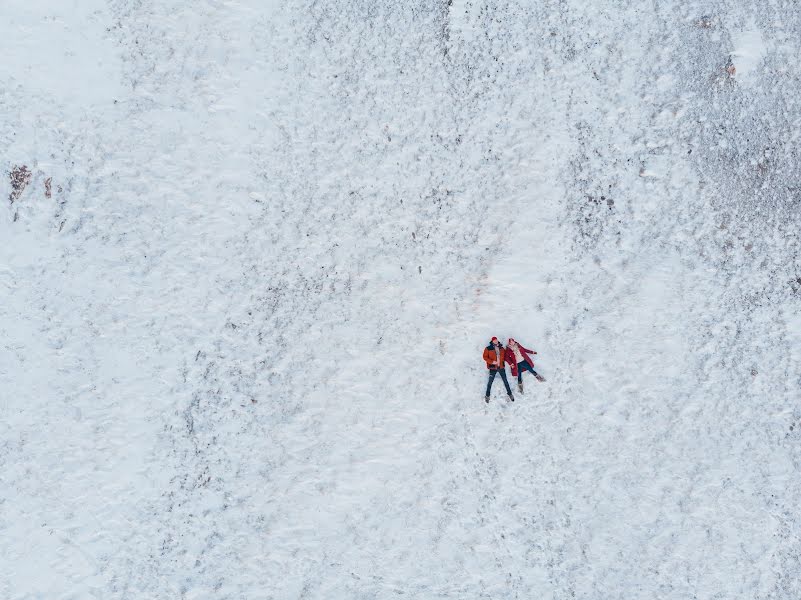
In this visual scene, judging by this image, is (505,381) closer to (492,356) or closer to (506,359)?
(506,359)

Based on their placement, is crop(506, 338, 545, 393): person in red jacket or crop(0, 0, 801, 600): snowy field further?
crop(0, 0, 801, 600): snowy field

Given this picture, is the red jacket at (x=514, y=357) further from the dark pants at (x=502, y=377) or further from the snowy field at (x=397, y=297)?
the snowy field at (x=397, y=297)

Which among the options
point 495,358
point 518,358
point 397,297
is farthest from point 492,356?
point 397,297

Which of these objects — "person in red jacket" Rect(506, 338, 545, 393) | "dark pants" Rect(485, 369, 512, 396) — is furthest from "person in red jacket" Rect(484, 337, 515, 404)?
"person in red jacket" Rect(506, 338, 545, 393)

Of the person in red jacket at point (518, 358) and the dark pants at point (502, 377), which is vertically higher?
the person in red jacket at point (518, 358)

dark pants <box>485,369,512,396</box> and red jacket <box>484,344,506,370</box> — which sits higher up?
red jacket <box>484,344,506,370</box>

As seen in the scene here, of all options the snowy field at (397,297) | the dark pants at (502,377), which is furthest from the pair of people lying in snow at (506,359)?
the snowy field at (397,297)

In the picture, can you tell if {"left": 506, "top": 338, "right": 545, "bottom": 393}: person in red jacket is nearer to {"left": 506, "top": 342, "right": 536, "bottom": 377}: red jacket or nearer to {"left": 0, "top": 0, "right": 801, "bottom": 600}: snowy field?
{"left": 506, "top": 342, "right": 536, "bottom": 377}: red jacket
